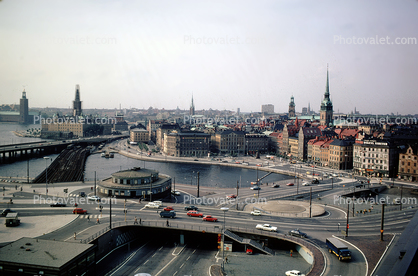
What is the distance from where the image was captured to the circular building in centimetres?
2278

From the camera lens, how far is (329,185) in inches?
1244

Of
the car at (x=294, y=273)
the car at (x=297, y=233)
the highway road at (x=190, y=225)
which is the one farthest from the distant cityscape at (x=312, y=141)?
the car at (x=294, y=273)

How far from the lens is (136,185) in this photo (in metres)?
23.7

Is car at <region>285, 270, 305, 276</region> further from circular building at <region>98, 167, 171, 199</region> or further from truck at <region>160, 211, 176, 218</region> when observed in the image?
circular building at <region>98, 167, 171, 199</region>

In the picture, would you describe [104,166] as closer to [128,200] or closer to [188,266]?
[128,200]

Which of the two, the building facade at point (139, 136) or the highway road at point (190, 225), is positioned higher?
the building facade at point (139, 136)

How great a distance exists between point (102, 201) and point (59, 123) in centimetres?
8746

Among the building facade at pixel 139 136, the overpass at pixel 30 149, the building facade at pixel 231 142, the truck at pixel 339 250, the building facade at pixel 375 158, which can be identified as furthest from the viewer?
the building facade at pixel 139 136

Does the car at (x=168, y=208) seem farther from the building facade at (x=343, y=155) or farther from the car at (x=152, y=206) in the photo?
the building facade at (x=343, y=155)

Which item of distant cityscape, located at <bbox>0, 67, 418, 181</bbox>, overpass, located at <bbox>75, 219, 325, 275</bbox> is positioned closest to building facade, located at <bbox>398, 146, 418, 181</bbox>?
distant cityscape, located at <bbox>0, 67, 418, 181</bbox>

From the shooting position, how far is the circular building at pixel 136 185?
22781 mm

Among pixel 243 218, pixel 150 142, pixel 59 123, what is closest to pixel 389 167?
pixel 243 218

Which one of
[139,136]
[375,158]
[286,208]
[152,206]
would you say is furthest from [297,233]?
[139,136]

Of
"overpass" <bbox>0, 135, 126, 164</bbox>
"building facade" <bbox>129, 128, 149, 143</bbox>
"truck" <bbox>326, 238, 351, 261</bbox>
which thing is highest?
"building facade" <bbox>129, 128, 149, 143</bbox>
